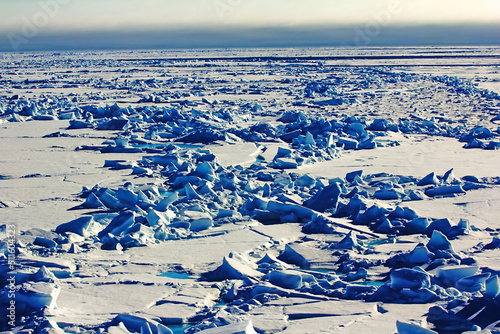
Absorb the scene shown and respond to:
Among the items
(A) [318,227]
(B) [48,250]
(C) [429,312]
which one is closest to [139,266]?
(B) [48,250]

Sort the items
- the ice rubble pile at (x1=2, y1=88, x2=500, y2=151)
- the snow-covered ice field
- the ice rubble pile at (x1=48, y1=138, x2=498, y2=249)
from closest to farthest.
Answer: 1. the snow-covered ice field
2. the ice rubble pile at (x1=48, y1=138, x2=498, y2=249)
3. the ice rubble pile at (x1=2, y1=88, x2=500, y2=151)

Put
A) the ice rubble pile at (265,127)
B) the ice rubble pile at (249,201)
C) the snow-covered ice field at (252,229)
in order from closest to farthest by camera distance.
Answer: the snow-covered ice field at (252,229), the ice rubble pile at (249,201), the ice rubble pile at (265,127)

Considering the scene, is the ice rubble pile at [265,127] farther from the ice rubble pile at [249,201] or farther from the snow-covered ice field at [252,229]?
the ice rubble pile at [249,201]

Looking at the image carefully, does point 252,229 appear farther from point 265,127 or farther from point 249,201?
point 265,127

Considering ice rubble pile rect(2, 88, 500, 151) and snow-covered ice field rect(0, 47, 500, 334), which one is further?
ice rubble pile rect(2, 88, 500, 151)

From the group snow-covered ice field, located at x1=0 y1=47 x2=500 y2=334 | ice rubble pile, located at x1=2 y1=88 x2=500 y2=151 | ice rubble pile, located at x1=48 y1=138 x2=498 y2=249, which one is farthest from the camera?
ice rubble pile, located at x1=2 y1=88 x2=500 y2=151

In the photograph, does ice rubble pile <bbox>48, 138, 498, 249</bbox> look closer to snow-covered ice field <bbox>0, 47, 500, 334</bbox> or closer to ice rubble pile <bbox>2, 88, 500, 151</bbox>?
snow-covered ice field <bbox>0, 47, 500, 334</bbox>

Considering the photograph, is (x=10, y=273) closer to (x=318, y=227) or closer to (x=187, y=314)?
(x=187, y=314)

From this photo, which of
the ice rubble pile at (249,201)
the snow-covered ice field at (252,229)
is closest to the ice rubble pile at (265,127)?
the snow-covered ice field at (252,229)

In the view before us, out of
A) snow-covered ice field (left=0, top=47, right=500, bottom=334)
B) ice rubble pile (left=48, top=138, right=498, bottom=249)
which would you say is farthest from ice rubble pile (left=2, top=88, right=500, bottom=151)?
ice rubble pile (left=48, top=138, right=498, bottom=249)
